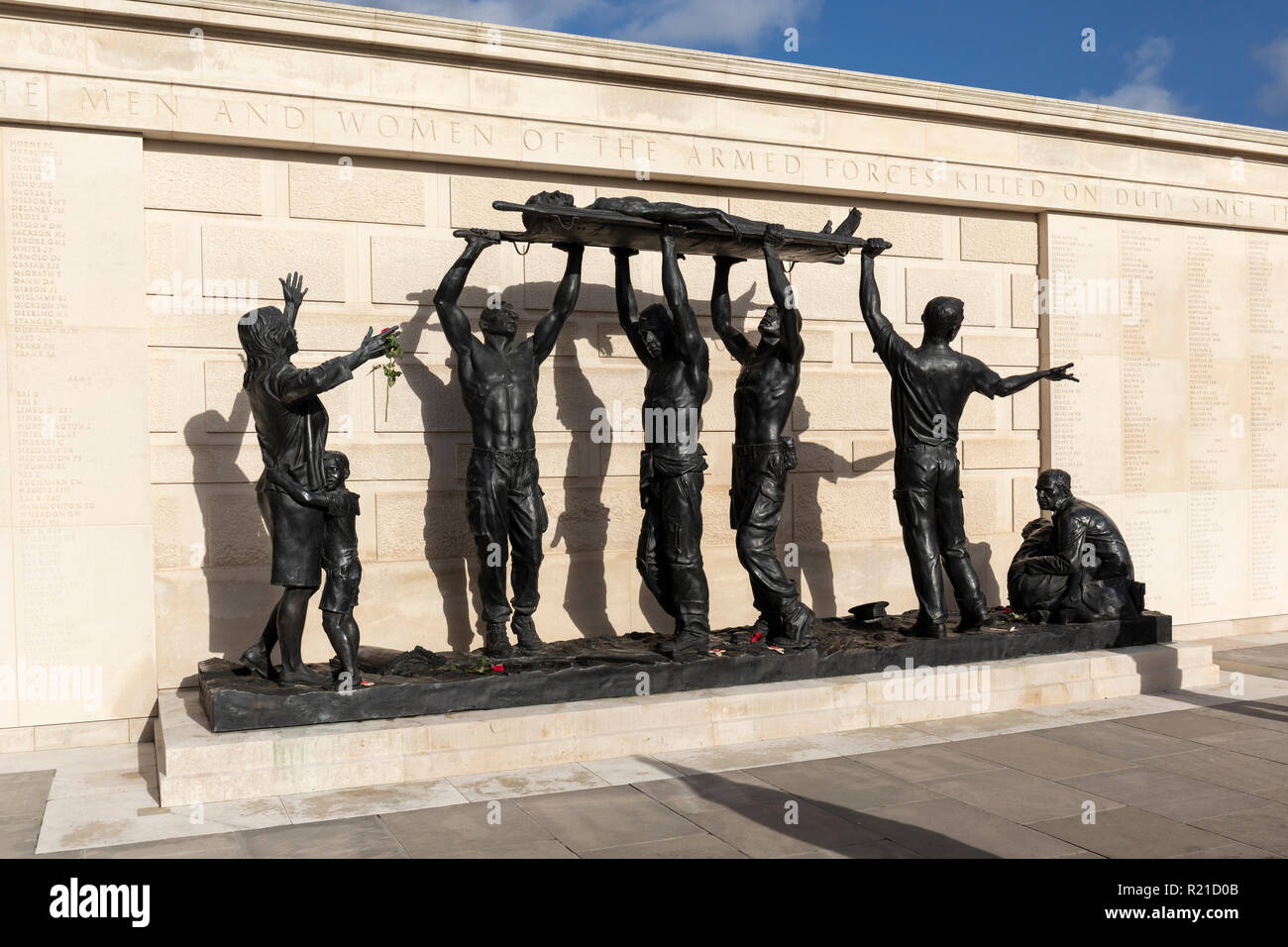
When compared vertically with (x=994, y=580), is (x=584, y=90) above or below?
above

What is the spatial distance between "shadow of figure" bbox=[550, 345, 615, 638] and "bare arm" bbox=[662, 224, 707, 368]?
1510 millimetres

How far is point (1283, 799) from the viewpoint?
554 centimetres

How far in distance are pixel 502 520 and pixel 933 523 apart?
296cm

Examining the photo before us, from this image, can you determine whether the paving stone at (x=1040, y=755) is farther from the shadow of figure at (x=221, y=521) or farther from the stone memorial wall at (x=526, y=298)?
the shadow of figure at (x=221, y=521)

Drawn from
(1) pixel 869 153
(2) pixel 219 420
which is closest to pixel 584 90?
(1) pixel 869 153

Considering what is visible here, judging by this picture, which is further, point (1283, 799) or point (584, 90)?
point (584, 90)

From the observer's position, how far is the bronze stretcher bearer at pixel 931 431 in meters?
7.81

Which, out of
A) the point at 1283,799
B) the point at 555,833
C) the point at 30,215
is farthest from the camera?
the point at 30,215

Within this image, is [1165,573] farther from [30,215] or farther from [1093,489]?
[30,215]

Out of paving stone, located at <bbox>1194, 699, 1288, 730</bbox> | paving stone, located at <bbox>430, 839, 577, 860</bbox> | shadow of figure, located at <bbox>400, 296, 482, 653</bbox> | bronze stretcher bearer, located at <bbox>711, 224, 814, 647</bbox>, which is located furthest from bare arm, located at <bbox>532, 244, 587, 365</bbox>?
paving stone, located at <bbox>1194, 699, 1288, 730</bbox>

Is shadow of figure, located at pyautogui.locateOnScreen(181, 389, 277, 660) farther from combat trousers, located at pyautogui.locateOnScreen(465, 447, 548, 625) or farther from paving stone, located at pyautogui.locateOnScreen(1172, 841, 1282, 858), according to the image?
paving stone, located at pyautogui.locateOnScreen(1172, 841, 1282, 858)

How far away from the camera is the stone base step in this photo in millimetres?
5746
